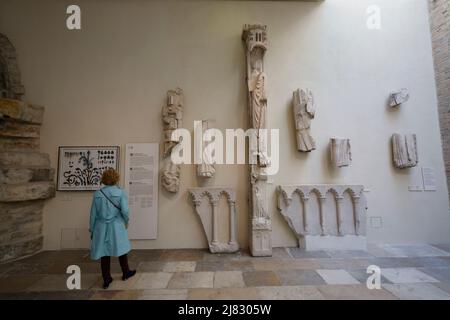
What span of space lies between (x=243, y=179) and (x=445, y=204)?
3168 mm

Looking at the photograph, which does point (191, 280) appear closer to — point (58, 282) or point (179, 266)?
point (179, 266)

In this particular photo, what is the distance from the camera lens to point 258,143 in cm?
330

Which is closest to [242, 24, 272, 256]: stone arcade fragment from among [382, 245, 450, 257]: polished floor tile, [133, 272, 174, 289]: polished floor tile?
[133, 272, 174, 289]: polished floor tile

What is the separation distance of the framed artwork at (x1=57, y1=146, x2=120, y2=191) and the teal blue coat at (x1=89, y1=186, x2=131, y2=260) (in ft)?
4.18

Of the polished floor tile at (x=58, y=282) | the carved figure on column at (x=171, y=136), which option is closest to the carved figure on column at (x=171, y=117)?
the carved figure on column at (x=171, y=136)

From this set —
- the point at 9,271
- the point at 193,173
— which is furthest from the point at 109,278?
the point at 193,173

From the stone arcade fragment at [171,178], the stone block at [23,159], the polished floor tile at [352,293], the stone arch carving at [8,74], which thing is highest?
the stone arch carving at [8,74]

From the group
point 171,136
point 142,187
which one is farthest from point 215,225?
point 171,136

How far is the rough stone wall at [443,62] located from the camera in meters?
3.64

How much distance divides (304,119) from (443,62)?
7.95 ft

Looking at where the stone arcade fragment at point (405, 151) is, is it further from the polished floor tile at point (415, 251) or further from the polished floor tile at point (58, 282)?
the polished floor tile at point (58, 282)

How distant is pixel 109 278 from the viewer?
2359 mm

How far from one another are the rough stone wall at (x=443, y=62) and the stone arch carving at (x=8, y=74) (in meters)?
6.46
